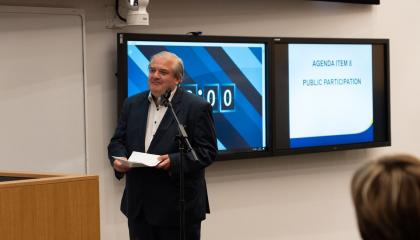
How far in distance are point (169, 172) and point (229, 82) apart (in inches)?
62.5

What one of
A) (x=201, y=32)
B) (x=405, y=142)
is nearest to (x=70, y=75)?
(x=201, y=32)

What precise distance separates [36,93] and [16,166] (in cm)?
45

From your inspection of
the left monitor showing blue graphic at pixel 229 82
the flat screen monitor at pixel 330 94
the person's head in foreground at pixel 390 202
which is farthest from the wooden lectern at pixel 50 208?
the flat screen monitor at pixel 330 94

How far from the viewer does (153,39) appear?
4434 millimetres

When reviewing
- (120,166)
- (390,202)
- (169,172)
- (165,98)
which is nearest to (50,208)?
(120,166)

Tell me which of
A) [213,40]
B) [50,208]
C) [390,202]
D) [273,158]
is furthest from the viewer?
[273,158]

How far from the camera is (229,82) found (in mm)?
4793

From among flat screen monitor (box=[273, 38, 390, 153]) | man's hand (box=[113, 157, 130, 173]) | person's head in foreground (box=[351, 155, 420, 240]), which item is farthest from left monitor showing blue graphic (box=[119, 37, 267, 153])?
person's head in foreground (box=[351, 155, 420, 240])

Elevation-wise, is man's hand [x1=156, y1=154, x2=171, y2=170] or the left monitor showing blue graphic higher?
the left monitor showing blue graphic

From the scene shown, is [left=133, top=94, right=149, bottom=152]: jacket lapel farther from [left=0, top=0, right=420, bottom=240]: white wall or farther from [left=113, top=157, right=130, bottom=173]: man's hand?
Result: [left=0, top=0, right=420, bottom=240]: white wall

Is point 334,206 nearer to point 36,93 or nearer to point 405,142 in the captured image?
point 405,142

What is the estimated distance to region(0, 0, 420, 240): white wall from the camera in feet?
14.4

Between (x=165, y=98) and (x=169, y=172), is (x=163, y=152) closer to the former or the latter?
(x=169, y=172)

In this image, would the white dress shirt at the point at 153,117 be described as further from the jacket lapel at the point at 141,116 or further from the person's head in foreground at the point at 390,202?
the person's head in foreground at the point at 390,202
